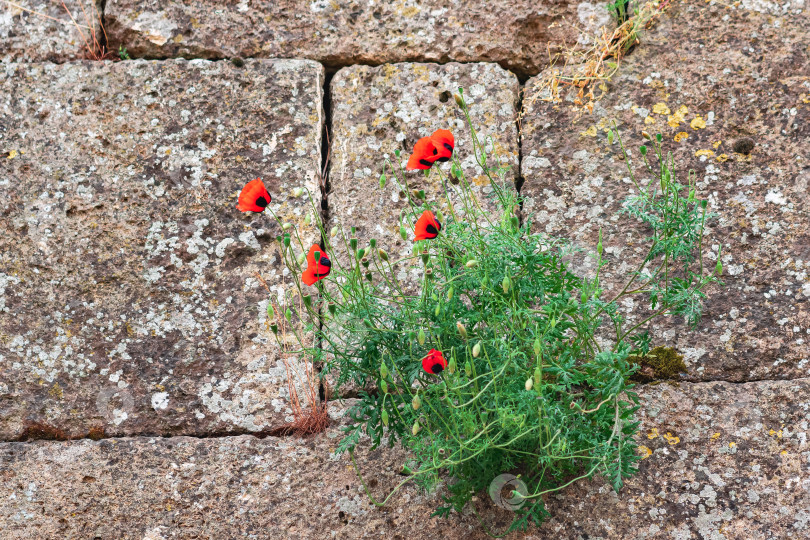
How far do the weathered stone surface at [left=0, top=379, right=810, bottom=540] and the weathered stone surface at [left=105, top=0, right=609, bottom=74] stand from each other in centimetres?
120

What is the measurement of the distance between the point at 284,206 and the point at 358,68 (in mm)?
552

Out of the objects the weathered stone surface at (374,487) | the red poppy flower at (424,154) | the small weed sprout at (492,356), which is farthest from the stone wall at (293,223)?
the red poppy flower at (424,154)

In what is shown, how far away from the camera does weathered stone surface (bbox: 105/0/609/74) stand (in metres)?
2.42

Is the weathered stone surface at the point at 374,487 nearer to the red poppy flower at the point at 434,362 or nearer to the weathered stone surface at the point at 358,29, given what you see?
the red poppy flower at the point at 434,362

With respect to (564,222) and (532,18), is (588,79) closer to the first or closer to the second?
(532,18)

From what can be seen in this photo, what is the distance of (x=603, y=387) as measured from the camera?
1.74 metres

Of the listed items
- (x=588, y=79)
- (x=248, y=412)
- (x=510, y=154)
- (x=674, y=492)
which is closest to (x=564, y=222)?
(x=510, y=154)

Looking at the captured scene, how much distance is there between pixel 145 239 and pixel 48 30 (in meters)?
0.87

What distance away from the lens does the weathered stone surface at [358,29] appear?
2.42 metres

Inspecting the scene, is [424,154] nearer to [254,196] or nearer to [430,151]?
[430,151]

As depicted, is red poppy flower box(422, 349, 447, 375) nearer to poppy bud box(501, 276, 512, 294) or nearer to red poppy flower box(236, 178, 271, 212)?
poppy bud box(501, 276, 512, 294)

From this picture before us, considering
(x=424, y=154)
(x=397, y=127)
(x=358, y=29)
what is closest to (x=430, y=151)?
(x=424, y=154)

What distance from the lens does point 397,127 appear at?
2.35 metres

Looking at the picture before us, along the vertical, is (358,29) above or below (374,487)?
above
